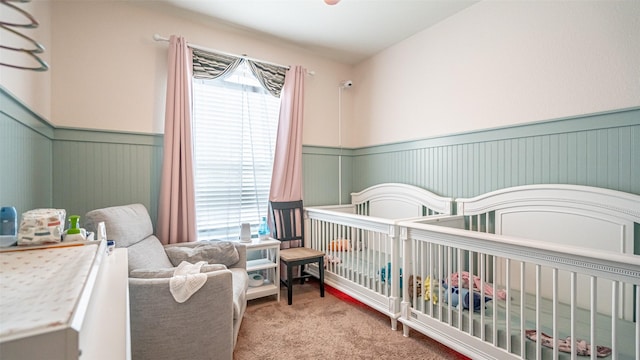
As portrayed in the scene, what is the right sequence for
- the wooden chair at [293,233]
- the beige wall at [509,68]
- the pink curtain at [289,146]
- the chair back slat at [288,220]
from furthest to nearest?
1. the pink curtain at [289,146]
2. the chair back slat at [288,220]
3. the wooden chair at [293,233]
4. the beige wall at [509,68]

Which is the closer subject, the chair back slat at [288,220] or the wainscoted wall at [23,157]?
the wainscoted wall at [23,157]

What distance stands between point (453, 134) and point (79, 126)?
3.17 metres

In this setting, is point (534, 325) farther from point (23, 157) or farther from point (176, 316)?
point (23, 157)

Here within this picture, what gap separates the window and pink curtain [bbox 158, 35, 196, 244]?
0.17 meters

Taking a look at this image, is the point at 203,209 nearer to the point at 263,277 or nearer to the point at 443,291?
the point at 263,277

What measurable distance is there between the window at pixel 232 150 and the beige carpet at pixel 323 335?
889 millimetres

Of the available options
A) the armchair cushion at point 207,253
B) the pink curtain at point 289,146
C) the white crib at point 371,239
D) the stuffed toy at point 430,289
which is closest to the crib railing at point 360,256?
the white crib at point 371,239

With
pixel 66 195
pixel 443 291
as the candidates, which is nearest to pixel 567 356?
pixel 443 291

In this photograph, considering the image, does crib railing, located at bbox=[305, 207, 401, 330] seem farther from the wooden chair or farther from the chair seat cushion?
the chair seat cushion

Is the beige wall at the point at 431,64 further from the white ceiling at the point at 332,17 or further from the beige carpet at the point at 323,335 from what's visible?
the beige carpet at the point at 323,335

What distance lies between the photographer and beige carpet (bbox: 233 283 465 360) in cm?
186

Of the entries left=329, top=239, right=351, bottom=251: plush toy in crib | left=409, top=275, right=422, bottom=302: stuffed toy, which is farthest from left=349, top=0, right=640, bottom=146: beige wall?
left=409, top=275, right=422, bottom=302: stuffed toy

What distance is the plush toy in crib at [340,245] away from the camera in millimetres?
2821

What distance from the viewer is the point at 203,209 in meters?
2.79
